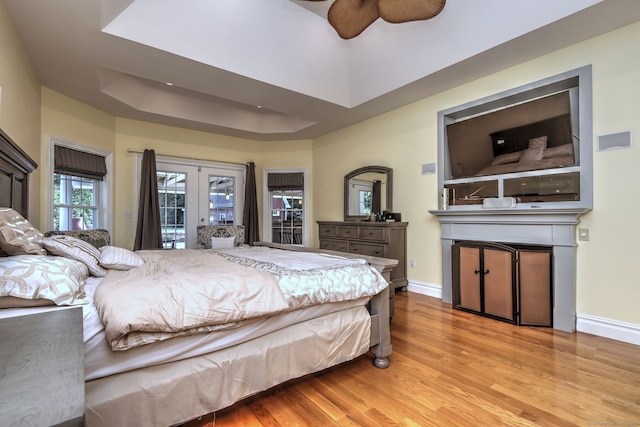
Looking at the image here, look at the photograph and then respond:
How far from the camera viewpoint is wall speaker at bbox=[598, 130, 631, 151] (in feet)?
8.25

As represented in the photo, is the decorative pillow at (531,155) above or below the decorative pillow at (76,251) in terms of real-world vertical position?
above

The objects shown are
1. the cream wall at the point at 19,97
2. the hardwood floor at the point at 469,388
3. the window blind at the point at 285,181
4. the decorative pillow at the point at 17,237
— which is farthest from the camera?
the window blind at the point at 285,181

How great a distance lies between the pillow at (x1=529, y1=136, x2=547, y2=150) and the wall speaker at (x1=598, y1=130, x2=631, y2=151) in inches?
16.2

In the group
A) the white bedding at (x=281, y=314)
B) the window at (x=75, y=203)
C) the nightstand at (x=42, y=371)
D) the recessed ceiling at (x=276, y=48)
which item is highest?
→ the recessed ceiling at (x=276, y=48)

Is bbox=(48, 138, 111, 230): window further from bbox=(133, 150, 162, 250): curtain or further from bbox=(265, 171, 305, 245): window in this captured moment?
bbox=(265, 171, 305, 245): window

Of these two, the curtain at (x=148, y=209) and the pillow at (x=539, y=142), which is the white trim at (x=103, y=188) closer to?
the curtain at (x=148, y=209)

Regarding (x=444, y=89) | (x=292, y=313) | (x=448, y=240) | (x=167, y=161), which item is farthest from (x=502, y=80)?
(x=167, y=161)

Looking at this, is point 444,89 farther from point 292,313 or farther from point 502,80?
point 292,313

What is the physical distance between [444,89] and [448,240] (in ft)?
6.19

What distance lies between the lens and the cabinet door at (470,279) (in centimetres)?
327

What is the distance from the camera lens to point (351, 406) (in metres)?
1.67

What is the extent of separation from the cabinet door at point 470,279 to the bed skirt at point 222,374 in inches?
72.6

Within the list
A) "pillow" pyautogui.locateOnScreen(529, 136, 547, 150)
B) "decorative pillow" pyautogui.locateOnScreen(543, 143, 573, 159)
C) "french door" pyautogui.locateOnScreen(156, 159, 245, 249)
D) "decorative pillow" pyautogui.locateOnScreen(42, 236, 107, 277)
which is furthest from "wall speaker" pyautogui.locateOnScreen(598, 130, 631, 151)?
"french door" pyautogui.locateOnScreen(156, 159, 245, 249)

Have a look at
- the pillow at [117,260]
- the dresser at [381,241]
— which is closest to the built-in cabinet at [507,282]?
the dresser at [381,241]
